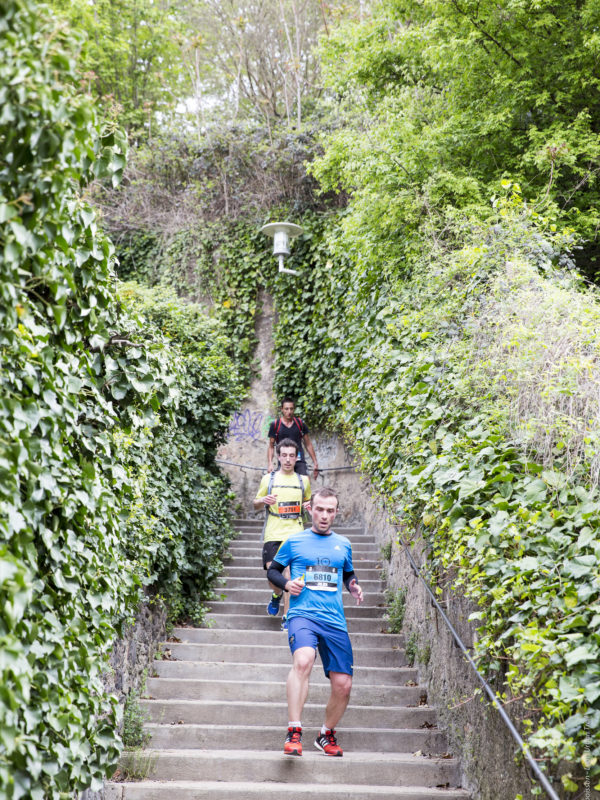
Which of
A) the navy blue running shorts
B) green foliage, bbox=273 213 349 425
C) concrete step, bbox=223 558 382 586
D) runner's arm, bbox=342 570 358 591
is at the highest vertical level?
green foliage, bbox=273 213 349 425

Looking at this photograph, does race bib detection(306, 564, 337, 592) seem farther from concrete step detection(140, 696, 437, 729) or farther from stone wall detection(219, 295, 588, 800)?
concrete step detection(140, 696, 437, 729)

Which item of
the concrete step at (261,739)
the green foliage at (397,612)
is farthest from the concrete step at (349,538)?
the concrete step at (261,739)

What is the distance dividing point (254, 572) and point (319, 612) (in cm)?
363

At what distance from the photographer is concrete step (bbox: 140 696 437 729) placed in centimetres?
539

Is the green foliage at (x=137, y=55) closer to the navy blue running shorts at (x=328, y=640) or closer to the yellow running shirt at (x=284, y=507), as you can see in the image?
the yellow running shirt at (x=284, y=507)

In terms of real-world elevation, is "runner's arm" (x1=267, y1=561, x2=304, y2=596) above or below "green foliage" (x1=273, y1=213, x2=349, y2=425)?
below

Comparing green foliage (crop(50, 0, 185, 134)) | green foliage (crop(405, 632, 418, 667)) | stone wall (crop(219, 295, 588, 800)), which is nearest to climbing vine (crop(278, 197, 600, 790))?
stone wall (crop(219, 295, 588, 800))

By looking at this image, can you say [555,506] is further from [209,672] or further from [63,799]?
[209,672]

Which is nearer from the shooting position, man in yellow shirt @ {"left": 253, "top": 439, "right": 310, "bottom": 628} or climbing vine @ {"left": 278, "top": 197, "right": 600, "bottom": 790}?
climbing vine @ {"left": 278, "top": 197, "right": 600, "bottom": 790}

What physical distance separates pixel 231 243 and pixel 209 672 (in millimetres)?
8193

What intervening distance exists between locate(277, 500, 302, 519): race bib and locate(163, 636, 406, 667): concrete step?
1.12 meters

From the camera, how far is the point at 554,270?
5.99m

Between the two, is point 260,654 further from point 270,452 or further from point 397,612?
point 270,452

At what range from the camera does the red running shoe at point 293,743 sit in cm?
452
